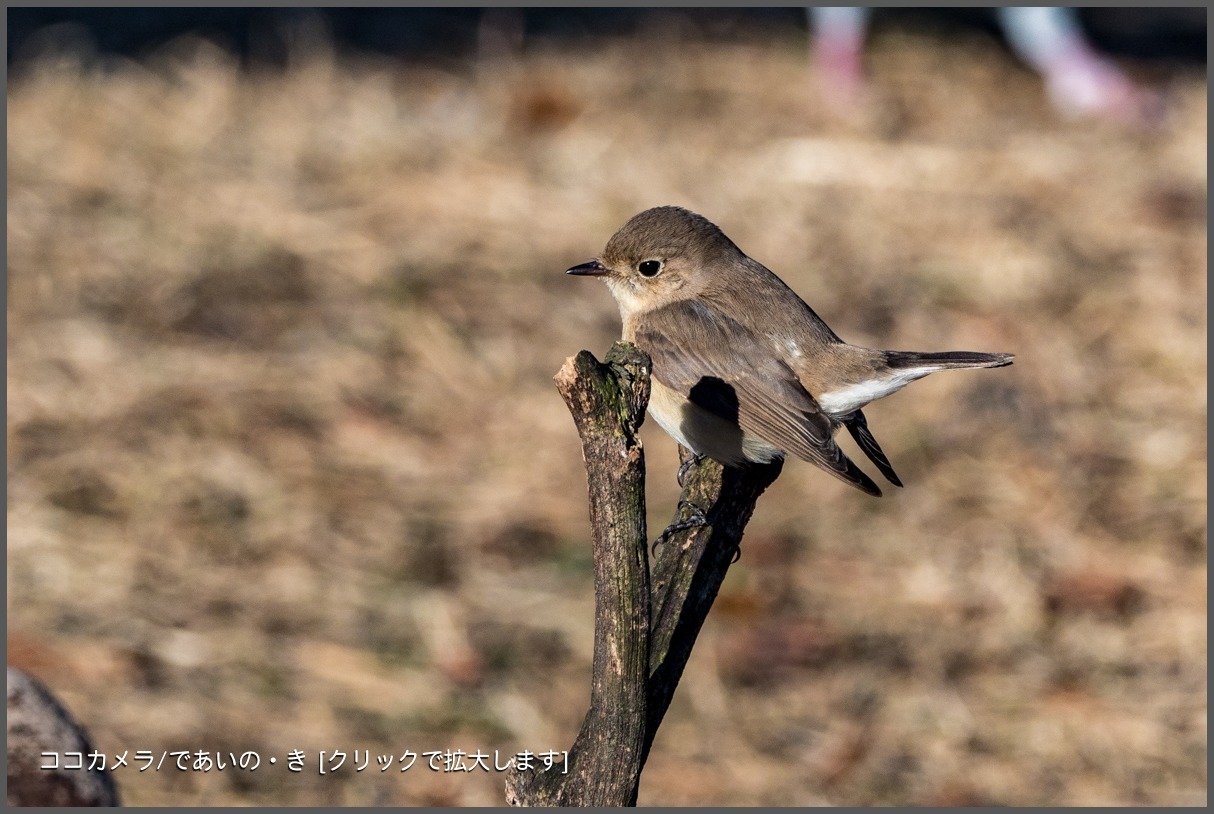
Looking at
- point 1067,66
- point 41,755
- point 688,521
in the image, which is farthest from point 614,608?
point 1067,66

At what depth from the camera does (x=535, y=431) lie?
682cm

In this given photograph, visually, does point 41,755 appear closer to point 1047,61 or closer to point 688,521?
point 688,521

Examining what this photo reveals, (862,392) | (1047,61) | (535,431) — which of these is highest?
(1047,61)

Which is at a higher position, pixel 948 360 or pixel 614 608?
pixel 948 360

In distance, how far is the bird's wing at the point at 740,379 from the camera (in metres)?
3.92

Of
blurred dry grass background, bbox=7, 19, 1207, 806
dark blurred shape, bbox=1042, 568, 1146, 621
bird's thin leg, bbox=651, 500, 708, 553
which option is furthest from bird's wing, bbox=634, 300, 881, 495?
dark blurred shape, bbox=1042, 568, 1146, 621

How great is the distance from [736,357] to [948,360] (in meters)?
0.57

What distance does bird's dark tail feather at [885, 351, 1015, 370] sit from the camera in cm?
378

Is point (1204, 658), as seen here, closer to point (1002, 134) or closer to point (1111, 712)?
point (1111, 712)

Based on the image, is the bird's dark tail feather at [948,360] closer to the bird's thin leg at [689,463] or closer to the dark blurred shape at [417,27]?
the bird's thin leg at [689,463]

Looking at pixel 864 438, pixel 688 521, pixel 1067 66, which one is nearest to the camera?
pixel 688 521

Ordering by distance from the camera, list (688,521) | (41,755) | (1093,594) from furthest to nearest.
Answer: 1. (1093,594)
2. (41,755)
3. (688,521)

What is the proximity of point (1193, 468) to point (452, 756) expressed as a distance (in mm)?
3708

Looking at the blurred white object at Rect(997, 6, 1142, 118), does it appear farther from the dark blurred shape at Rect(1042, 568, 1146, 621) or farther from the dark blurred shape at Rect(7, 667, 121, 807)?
the dark blurred shape at Rect(7, 667, 121, 807)
